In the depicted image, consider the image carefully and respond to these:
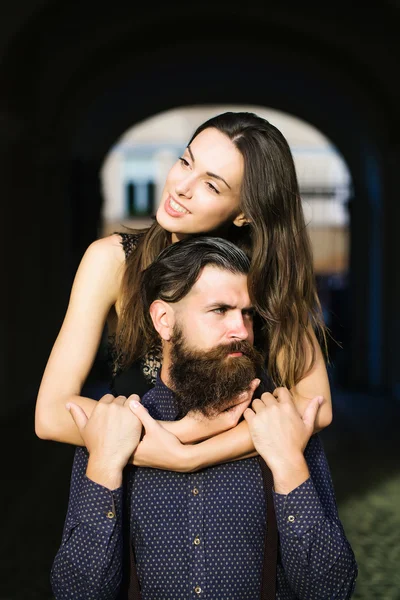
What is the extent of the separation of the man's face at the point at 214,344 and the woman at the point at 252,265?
17 centimetres

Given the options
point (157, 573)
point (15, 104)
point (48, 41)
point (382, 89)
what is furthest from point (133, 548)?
point (382, 89)

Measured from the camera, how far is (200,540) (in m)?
2.47

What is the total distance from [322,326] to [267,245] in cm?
30

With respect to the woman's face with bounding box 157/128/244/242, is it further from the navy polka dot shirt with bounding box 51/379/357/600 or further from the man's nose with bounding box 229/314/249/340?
the navy polka dot shirt with bounding box 51/379/357/600

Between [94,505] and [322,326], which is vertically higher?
[322,326]

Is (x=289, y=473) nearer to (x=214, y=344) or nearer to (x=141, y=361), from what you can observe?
(x=214, y=344)

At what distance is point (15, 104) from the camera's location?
1080 centimetres

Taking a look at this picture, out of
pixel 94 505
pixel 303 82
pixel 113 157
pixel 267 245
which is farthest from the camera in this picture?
pixel 113 157

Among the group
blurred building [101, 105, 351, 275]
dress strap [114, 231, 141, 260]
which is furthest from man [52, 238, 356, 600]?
blurred building [101, 105, 351, 275]

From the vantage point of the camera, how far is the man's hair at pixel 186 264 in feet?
8.52

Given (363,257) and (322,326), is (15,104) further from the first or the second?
(322,326)

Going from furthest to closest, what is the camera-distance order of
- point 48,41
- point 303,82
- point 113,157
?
1. point 113,157
2. point 303,82
3. point 48,41

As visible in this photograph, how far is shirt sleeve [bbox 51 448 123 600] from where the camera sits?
2375 mm

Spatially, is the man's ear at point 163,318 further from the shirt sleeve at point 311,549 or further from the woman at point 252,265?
the shirt sleeve at point 311,549
